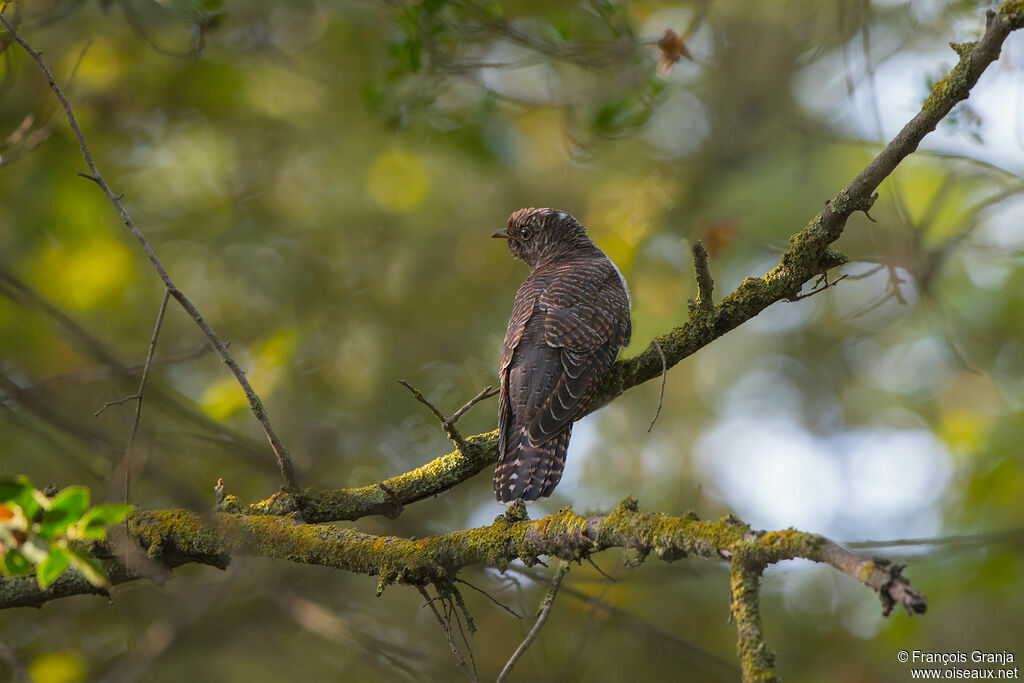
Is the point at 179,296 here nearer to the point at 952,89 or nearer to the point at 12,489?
the point at 12,489

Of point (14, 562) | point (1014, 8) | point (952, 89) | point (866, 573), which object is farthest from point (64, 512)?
point (1014, 8)

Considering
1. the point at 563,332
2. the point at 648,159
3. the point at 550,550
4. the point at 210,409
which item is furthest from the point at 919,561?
the point at 648,159

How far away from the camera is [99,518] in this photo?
1.87 m

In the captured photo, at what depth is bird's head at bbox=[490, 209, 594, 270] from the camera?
571 centimetres

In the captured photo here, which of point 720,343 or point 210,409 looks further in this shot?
point 720,343

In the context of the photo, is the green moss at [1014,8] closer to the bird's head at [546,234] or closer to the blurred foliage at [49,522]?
the blurred foliage at [49,522]

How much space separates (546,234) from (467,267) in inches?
107

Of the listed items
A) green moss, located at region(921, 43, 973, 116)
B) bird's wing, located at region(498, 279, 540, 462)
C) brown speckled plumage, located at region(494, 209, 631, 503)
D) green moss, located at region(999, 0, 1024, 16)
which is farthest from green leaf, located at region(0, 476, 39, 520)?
green moss, located at region(999, 0, 1024, 16)

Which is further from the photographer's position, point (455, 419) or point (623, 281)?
point (623, 281)

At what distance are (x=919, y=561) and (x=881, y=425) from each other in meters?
5.11

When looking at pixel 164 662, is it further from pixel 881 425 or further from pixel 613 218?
pixel 881 425

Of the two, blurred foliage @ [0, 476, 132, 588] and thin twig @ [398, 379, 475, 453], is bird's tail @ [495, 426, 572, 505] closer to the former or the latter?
thin twig @ [398, 379, 475, 453]

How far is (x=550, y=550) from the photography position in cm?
255

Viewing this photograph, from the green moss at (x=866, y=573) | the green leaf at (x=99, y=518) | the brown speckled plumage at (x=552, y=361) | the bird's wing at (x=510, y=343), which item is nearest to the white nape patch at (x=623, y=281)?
the brown speckled plumage at (x=552, y=361)
